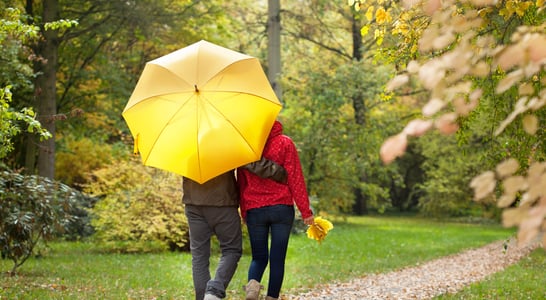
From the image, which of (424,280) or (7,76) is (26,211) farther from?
(424,280)

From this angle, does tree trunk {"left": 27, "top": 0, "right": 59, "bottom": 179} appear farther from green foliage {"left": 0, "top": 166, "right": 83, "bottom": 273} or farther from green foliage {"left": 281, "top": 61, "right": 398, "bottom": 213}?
green foliage {"left": 281, "top": 61, "right": 398, "bottom": 213}

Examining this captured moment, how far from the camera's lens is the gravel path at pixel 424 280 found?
856 cm

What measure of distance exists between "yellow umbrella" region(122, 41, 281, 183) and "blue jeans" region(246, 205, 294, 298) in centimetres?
50

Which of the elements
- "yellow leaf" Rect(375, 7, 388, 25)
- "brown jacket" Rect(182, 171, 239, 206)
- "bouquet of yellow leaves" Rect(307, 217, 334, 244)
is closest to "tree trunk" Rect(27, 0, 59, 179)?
"brown jacket" Rect(182, 171, 239, 206)

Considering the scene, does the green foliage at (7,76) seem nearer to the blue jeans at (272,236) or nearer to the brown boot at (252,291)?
the blue jeans at (272,236)

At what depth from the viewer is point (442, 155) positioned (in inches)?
1303

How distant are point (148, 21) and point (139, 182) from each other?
428 cm

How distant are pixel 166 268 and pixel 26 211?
7.94ft

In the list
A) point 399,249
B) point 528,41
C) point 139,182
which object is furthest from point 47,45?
point 528,41

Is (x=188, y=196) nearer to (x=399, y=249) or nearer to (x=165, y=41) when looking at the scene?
(x=399, y=249)

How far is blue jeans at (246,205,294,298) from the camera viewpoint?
586 cm

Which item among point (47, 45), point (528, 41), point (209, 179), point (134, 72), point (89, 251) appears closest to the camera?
point (528, 41)

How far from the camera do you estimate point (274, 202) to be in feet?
19.2

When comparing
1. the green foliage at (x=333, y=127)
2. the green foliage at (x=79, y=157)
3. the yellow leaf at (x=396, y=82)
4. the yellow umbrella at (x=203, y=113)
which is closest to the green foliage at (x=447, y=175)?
the green foliage at (x=333, y=127)
